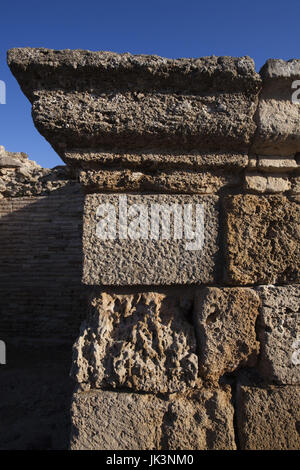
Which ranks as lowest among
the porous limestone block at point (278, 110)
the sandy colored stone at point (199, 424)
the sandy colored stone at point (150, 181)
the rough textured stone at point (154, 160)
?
the sandy colored stone at point (199, 424)

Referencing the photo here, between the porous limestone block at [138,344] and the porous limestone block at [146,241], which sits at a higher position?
the porous limestone block at [146,241]

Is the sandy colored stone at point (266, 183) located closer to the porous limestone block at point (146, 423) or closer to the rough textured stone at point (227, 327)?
the rough textured stone at point (227, 327)

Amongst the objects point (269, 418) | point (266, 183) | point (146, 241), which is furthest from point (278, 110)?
point (269, 418)

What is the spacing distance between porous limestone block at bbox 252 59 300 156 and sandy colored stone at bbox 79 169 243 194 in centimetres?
34

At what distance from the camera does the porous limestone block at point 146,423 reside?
1372 millimetres

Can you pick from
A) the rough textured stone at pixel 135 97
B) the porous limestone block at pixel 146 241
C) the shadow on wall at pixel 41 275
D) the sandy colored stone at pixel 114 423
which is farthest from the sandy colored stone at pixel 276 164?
the shadow on wall at pixel 41 275

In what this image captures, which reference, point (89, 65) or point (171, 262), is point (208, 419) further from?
point (89, 65)

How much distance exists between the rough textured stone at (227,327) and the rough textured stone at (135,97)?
0.82 m

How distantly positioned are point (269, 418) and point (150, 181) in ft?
4.45

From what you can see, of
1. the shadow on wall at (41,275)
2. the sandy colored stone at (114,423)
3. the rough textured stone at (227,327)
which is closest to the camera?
the sandy colored stone at (114,423)

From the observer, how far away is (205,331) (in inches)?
58.3

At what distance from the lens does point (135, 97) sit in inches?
58.8

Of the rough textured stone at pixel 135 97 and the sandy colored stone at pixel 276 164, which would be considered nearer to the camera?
the rough textured stone at pixel 135 97

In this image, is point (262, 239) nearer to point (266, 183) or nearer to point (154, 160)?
point (266, 183)
